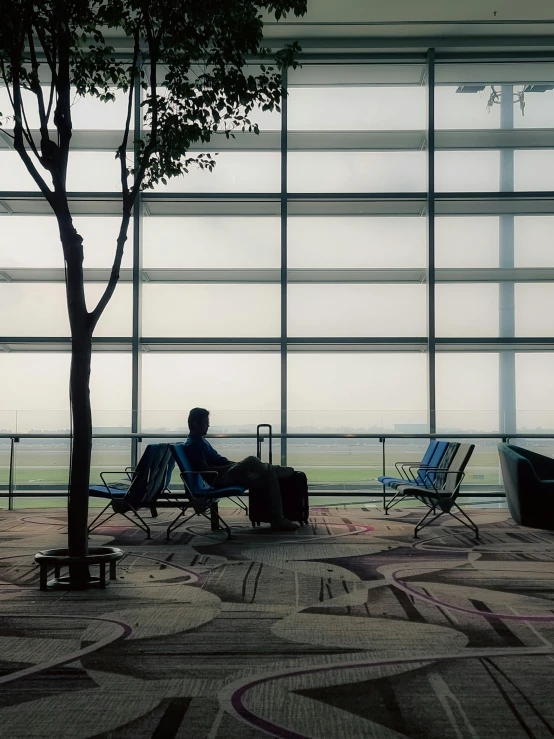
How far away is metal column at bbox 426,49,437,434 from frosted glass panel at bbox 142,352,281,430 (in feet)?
5.66

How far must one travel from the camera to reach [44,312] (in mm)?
9219

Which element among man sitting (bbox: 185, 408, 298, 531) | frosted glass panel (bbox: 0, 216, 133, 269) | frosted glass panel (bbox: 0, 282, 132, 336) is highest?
frosted glass panel (bbox: 0, 216, 133, 269)

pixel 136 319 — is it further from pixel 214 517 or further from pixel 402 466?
pixel 402 466

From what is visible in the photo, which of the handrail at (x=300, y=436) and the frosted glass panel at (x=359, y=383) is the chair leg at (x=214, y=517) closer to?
the handrail at (x=300, y=436)

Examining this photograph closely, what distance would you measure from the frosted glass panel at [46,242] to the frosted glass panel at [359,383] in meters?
2.40

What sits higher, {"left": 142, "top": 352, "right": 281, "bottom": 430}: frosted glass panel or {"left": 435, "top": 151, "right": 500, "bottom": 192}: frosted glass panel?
{"left": 435, "top": 151, "right": 500, "bottom": 192}: frosted glass panel

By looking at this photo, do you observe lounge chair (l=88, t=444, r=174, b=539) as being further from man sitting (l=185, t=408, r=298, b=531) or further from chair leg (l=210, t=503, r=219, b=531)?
chair leg (l=210, t=503, r=219, b=531)

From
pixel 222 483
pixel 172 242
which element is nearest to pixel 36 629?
pixel 222 483

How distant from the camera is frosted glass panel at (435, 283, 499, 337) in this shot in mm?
9125

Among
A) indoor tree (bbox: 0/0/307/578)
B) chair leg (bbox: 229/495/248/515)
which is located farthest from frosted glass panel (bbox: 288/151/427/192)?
indoor tree (bbox: 0/0/307/578)

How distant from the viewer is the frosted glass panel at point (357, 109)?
9.43 metres

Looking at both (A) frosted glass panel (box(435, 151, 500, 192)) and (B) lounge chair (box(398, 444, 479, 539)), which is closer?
(B) lounge chair (box(398, 444, 479, 539))

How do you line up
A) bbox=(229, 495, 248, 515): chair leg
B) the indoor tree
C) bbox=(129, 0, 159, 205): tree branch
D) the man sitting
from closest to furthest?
the indoor tree → bbox=(129, 0, 159, 205): tree branch → the man sitting → bbox=(229, 495, 248, 515): chair leg

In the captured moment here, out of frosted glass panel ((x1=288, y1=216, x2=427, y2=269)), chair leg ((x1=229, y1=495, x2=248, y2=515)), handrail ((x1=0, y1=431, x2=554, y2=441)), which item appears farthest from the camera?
frosted glass panel ((x1=288, y1=216, x2=427, y2=269))
